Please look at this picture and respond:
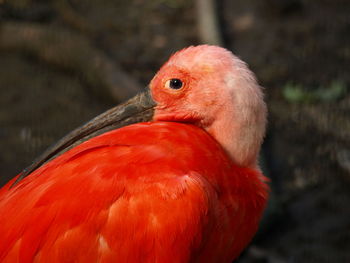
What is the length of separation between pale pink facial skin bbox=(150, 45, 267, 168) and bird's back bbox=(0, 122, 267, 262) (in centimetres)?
17

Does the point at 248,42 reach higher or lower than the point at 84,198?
lower

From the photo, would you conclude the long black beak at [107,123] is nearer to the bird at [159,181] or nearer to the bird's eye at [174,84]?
the bird at [159,181]

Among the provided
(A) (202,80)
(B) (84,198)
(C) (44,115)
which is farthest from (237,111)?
(C) (44,115)

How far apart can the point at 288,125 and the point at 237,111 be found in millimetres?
2855

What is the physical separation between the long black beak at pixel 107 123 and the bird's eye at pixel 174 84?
0.56 ft

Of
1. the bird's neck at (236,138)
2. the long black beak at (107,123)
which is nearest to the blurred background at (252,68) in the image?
the bird's neck at (236,138)

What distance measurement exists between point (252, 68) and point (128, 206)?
4.06 metres

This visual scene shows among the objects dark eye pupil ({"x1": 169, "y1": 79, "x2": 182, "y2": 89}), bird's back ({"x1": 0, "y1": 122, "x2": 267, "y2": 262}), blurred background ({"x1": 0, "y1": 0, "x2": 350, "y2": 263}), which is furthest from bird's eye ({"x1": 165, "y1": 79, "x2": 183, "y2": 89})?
blurred background ({"x1": 0, "y1": 0, "x2": 350, "y2": 263})

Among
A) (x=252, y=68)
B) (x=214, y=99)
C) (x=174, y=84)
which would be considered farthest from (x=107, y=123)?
(x=252, y=68)

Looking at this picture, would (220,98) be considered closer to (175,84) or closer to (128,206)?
(175,84)

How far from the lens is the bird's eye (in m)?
3.04

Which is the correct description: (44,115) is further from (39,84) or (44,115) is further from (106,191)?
(106,191)

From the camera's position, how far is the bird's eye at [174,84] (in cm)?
304

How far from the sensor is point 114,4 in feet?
25.1
